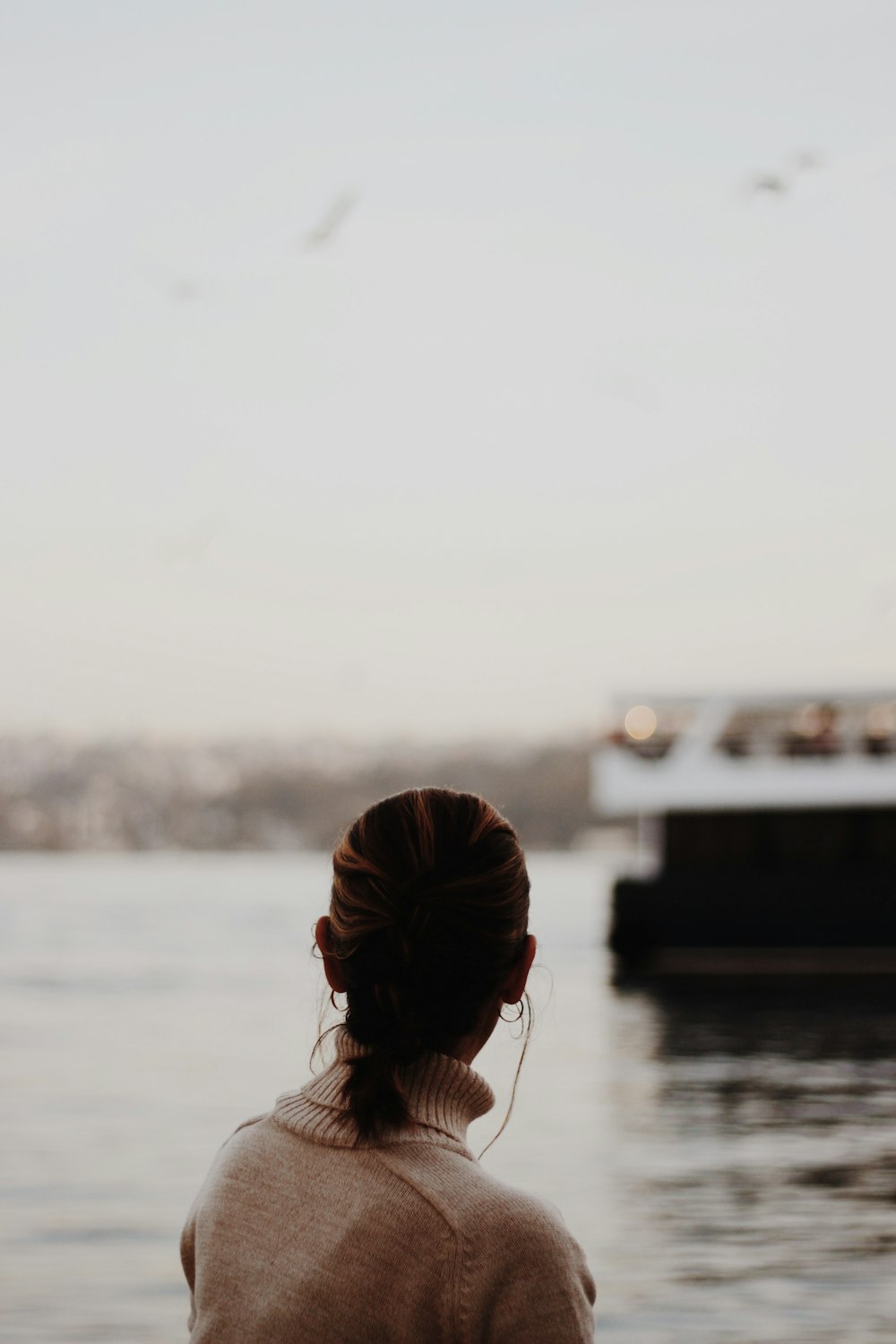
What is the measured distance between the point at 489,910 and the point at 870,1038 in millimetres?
22672

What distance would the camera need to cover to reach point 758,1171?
12.7m

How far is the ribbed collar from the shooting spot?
5.89 ft

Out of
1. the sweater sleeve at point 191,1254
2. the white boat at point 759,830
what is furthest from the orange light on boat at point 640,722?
the sweater sleeve at point 191,1254

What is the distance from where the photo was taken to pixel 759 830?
109ft

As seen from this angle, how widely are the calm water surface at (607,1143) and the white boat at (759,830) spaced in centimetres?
97

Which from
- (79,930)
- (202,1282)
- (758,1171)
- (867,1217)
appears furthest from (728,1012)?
(79,930)

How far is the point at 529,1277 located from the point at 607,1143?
13.5m

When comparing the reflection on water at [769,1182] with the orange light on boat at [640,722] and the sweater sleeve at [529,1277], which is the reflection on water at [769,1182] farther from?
the orange light on boat at [640,722]

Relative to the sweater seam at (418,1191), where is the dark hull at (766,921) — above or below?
below

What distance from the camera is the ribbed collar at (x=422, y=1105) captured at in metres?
1.79

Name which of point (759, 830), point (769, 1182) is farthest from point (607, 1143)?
point (759, 830)

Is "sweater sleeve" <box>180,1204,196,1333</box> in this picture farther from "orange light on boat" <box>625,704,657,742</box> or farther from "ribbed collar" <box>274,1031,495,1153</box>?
"orange light on boat" <box>625,704,657,742</box>

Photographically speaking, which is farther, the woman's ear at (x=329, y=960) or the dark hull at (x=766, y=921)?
the dark hull at (x=766, y=921)

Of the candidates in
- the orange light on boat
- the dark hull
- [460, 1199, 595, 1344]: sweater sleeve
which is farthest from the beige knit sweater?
the orange light on boat
